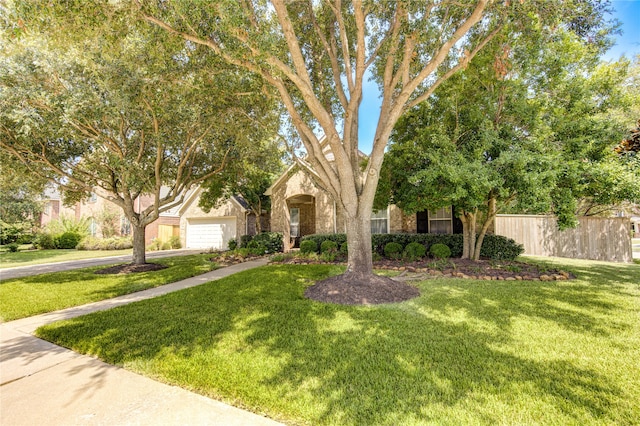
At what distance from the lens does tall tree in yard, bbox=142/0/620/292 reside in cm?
579

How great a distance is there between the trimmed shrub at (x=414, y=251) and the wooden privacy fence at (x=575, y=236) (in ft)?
17.6

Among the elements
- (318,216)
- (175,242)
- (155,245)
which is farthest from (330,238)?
(155,245)

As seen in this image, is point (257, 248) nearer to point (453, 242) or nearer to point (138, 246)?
point (138, 246)

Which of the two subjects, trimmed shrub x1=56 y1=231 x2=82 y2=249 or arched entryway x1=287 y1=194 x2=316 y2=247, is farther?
trimmed shrub x1=56 y1=231 x2=82 y2=249

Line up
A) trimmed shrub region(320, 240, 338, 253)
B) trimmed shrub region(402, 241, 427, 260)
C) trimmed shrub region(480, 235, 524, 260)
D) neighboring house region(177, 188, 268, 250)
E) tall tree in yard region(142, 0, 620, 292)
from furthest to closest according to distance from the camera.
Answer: neighboring house region(177, 188, 268, 250)
trimmed shrub region(320, 240, 338, 253)
trimmed shrub region(402, 241, 427, 260)
trimmed shrub region(480, 235, 524, 260)
tall tree in yard region(142, 0, 620, 292)

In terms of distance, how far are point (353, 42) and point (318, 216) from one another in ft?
28.0

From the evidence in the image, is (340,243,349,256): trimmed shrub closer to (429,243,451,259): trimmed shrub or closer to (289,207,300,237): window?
(429,243,451,259): trimmed shrub

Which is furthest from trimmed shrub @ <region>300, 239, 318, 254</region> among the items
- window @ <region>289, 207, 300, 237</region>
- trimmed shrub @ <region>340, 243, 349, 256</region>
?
window @ <region>289, 207, 300, 237</region>

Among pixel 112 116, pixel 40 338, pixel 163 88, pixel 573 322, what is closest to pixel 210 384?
pixel 40 338

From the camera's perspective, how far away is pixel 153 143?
35.1 ft

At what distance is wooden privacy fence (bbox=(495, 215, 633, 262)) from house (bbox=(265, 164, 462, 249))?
3.59 metres

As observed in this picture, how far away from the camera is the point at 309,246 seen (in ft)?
44.0

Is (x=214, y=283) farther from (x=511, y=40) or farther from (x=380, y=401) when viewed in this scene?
(x=511, y=40)

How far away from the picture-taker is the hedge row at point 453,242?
11.1 meters
